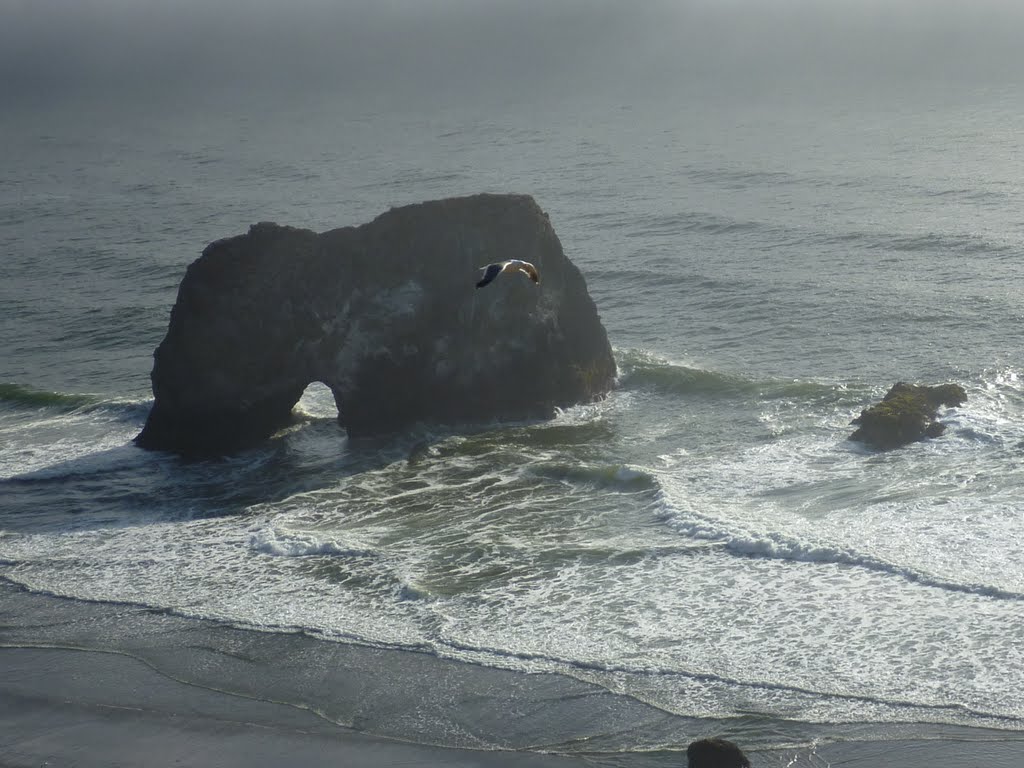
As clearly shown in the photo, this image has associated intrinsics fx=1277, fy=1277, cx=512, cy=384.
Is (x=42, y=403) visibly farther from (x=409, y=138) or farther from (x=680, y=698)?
(x=409, y=138)

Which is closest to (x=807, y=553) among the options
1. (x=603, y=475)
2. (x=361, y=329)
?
(x=603, y=475)

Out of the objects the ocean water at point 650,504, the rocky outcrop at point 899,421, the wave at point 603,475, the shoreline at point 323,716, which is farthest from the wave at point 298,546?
the rocky outcrop at point 899,421

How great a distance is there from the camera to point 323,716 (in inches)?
576

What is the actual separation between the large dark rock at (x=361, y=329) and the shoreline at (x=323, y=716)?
8.32 metres

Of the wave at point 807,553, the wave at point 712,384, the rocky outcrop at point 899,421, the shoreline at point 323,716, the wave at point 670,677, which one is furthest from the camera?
the wave at point 712,384

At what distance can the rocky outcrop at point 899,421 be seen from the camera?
22359mm

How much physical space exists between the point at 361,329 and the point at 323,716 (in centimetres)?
1116

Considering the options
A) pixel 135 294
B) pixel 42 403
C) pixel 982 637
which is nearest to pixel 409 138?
pixel 135 294

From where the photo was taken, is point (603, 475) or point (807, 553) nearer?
point (807, 553)

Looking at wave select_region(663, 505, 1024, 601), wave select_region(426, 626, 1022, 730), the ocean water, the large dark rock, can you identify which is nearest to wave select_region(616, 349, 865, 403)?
the ocean water

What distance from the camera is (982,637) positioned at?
15000 millimetres

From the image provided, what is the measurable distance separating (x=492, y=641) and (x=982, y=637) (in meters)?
5.87

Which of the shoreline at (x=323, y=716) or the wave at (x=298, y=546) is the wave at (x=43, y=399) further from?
the shoreline at (x=323, y=716)

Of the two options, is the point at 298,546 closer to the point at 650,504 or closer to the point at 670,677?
the point at 650,504
